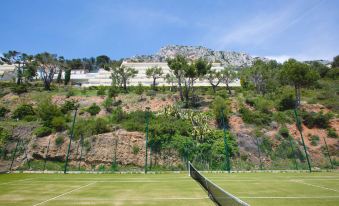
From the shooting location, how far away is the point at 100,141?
2848cm

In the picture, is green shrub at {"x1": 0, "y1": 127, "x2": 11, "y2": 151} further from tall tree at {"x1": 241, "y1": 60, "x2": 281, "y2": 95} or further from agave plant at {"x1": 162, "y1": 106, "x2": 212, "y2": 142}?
tall tree at {"x1": 241, "y1": 60, "x2": 281, "y2": 95}

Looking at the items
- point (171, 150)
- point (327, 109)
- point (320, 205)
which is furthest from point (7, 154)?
point (327, 109)

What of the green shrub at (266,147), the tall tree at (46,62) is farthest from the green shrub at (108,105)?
the tall tree at (46,62)

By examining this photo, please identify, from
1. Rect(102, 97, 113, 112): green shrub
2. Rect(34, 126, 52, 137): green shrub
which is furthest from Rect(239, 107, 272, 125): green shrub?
Rect(34, 126, 52, 137): green shrub

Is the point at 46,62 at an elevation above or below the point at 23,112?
above

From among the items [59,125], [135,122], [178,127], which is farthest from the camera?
[135,122]

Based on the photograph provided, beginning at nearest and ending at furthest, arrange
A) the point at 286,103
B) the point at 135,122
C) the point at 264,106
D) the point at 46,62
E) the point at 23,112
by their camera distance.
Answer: the point at 135,122
the point at 264,106
the point at 286,103
the point at 23,112
the point at 46,62

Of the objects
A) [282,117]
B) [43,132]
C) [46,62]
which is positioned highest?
[46,62]

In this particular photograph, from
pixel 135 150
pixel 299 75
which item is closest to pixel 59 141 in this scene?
pixel 135 150

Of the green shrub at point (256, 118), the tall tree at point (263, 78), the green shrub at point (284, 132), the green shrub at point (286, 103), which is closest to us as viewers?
the green shrub at point (284, 132)

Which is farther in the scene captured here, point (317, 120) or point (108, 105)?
point (108, 105)

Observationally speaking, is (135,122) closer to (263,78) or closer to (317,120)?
(317,120)

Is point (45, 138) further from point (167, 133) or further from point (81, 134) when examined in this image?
point (167, 133)

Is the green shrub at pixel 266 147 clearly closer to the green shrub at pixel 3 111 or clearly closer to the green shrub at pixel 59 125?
the green shrub at pixel 59 125
